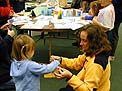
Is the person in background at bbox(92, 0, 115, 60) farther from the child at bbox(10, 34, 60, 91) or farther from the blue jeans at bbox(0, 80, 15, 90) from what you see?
the child at bbox(10, 34, 60, 91)

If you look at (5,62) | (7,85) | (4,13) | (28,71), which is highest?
(4,13)

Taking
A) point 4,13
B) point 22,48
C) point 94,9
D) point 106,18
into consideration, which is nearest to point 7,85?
point 22,48

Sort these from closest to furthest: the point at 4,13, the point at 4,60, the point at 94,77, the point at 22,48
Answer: the point at 94,77 → the point at 22,48 → the point at 4,60 → the point at 4,13

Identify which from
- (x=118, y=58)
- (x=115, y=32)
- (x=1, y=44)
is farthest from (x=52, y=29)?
(x=118, y=58)

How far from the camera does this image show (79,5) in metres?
5.54

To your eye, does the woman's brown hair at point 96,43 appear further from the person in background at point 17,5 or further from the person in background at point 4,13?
the person in background at point 17,5

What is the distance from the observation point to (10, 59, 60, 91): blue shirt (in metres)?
2.18

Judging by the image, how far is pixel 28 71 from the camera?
220 cm

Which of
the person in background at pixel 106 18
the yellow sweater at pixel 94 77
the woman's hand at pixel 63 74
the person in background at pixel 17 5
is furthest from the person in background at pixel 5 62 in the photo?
the person in background at pixel 17 5

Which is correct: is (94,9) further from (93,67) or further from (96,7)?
(93,67)

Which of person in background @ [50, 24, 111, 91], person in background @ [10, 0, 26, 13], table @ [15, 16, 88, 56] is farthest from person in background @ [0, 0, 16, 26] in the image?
person in background @ [50, 24, 111, 91]

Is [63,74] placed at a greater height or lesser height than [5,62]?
greater

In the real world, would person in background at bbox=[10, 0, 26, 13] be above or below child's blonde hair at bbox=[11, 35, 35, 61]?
below

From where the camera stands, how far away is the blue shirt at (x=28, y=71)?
218cm
